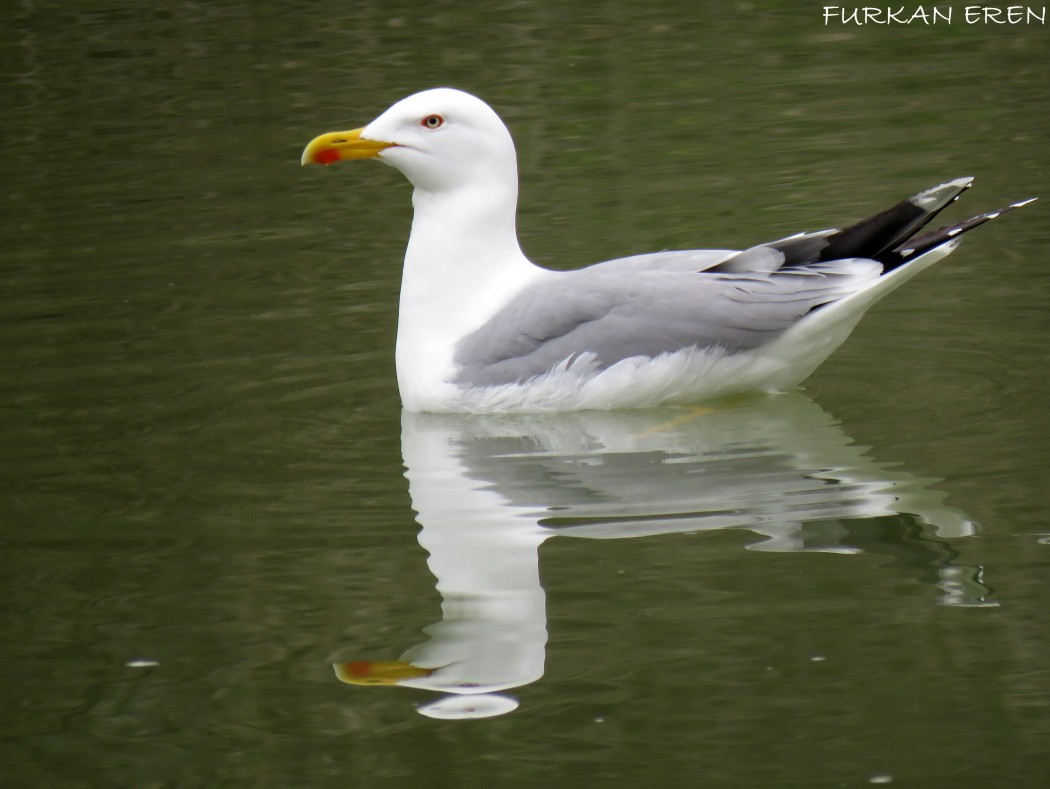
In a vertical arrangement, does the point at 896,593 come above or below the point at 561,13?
below

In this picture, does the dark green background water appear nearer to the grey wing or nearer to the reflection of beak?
the reflection of beak

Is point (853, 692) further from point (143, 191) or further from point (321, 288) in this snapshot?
point (143, 191)

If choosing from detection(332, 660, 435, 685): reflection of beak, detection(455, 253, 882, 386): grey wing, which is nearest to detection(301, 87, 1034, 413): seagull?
detection(455, 253, 882, 386): grey wing

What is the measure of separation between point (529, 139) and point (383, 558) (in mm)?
6575

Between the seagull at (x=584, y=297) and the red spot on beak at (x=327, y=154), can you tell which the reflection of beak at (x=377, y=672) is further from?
the red spot on beak at (x=327, y=154)

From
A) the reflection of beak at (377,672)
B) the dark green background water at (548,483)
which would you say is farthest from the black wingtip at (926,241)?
the reflection of beak at (377,672)

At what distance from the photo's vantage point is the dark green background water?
13.9 ft

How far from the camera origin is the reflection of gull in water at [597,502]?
470 centimetres

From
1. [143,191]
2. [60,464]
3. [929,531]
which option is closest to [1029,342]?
[929,531]

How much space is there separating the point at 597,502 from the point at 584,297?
1.10 meters

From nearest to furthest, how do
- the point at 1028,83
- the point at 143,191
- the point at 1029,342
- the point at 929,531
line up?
the point at 929,531 < the point at 1029,342 < the point at 143,191 < the point at 1028,83

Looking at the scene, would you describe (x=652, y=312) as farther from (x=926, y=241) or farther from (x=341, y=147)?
(x=341, y=147)

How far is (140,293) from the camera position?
28.7ft

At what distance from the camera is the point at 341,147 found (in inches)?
269
